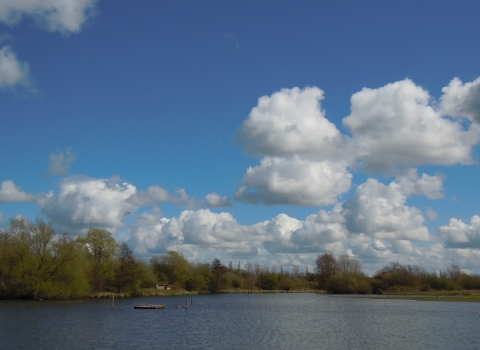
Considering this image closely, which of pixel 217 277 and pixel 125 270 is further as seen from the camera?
pixel 217 277

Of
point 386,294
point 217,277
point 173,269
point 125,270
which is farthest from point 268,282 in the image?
point 125,270

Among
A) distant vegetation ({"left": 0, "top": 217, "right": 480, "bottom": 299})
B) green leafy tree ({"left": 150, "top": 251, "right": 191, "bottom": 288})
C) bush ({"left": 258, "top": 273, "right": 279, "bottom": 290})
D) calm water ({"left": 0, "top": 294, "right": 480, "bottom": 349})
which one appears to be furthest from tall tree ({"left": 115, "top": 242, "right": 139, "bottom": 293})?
bush ({"left": 258, "top": 273, "right": 279, "bottom": 290})

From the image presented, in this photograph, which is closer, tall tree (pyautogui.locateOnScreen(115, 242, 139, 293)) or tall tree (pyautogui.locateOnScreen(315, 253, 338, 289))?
tall tree (pyautogui.locateOnScreen(115, 242, 139, 293))

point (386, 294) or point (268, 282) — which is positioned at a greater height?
point (268, 282)

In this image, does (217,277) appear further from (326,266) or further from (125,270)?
(125,270)

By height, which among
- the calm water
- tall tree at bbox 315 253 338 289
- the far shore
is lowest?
the calm water

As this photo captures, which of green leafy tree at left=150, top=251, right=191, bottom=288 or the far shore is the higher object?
green leafy tree at left=150, top=251, right=191, bottom=288

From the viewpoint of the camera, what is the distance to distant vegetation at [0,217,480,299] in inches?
3135

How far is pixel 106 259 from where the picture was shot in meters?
101

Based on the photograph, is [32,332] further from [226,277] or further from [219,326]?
[226,277]

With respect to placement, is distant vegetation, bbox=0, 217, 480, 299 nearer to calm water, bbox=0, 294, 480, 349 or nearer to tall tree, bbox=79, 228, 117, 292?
tall tree, bbox=79, 228, 117, 292

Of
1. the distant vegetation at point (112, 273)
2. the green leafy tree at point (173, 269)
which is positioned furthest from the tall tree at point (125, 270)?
the green leafy tree at point (173, 269)

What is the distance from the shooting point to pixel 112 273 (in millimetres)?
100375

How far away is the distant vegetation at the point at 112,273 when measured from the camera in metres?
79.6
